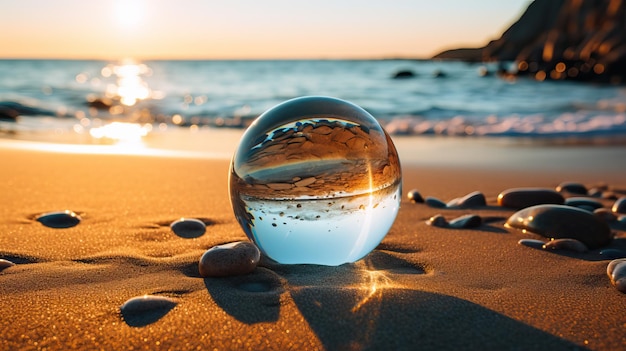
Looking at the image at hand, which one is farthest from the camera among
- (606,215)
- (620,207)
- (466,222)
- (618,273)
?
(620,207)

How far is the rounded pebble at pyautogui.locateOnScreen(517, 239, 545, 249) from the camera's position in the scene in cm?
264

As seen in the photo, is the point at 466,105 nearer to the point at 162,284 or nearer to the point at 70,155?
the point at 70,155

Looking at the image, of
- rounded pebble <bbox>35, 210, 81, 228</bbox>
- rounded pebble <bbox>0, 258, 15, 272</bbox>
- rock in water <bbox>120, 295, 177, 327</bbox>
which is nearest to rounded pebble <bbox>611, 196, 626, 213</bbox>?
rock in water <bbox>120, 295, 177, 327</bbox>

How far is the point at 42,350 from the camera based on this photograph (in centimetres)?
154

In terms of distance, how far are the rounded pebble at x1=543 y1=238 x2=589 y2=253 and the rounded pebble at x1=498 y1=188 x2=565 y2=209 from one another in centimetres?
96

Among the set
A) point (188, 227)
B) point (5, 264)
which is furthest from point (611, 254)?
Result: point (5, 264)

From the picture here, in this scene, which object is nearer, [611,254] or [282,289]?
[282,289]

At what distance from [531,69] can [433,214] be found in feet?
136

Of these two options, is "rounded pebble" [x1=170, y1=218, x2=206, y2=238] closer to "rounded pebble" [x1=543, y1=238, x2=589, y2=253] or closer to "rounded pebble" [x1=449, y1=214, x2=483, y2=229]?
"rounded pebble" [x1=449, y1=214, x2=483, y2=229]

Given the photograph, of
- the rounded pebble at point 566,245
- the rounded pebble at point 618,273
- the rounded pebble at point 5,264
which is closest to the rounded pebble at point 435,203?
the rounded pebble at point 566,245

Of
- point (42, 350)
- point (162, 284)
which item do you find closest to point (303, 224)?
point (162, 284)

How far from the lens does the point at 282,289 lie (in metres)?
1.99

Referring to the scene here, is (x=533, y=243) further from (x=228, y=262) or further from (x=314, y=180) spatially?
(x=228, y=262)

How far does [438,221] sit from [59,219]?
2.01 metres
